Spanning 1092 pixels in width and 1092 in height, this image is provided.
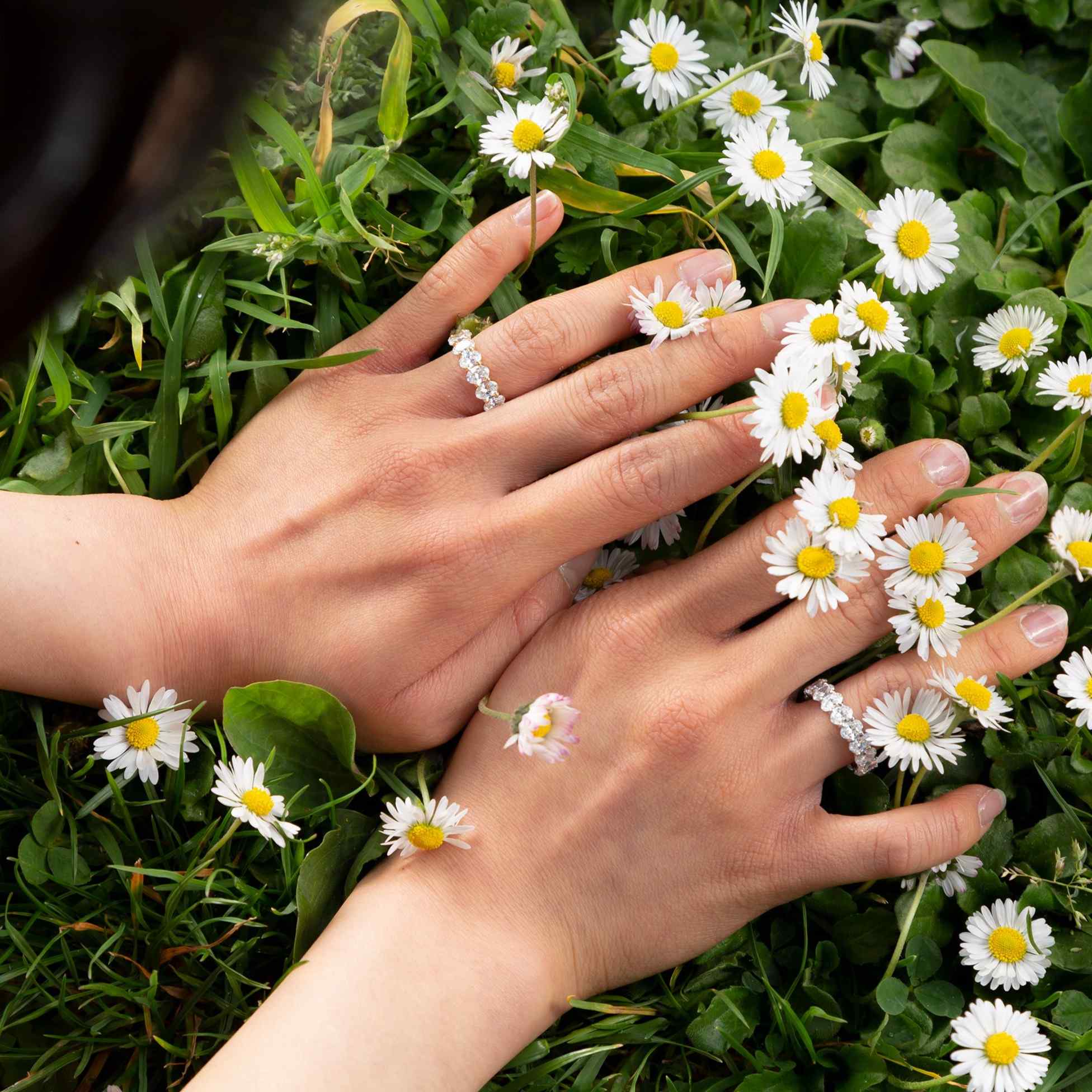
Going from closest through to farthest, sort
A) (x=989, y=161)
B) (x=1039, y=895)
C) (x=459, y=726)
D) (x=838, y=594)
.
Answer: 1. (x=838, y=594)
2. (x=1039, y=895)
3. (x=459, y=726)
4. (x=989, y=161)

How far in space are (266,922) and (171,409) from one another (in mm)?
862

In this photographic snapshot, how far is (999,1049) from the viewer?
1.67 meters

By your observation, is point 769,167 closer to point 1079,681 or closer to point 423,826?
point 1079,681

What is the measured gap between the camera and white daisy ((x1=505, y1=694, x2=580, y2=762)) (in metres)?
1.47

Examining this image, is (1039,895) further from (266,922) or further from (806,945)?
(266,922)

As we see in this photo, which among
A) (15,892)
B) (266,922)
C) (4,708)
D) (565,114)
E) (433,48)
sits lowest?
(266,922)

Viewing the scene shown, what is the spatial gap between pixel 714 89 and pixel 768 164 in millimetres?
156

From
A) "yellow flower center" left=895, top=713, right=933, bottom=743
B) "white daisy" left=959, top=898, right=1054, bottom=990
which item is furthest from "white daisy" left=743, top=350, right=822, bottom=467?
"white daisy" left=959, top=898, right=1054, bottom=990

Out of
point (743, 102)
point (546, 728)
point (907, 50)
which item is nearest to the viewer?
point (546, 728)

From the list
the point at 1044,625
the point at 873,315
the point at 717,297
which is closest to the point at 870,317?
the point at 873,315

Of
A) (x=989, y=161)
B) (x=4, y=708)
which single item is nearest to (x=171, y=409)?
(x=4, y=708)

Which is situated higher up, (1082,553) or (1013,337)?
(1013,337)

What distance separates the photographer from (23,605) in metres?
1.70

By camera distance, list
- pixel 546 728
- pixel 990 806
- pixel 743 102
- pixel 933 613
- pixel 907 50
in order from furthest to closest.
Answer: pixel 907 50 → pixel 743 102 → pixel 990 806 → pixel 933 613 → pixel 546 728
